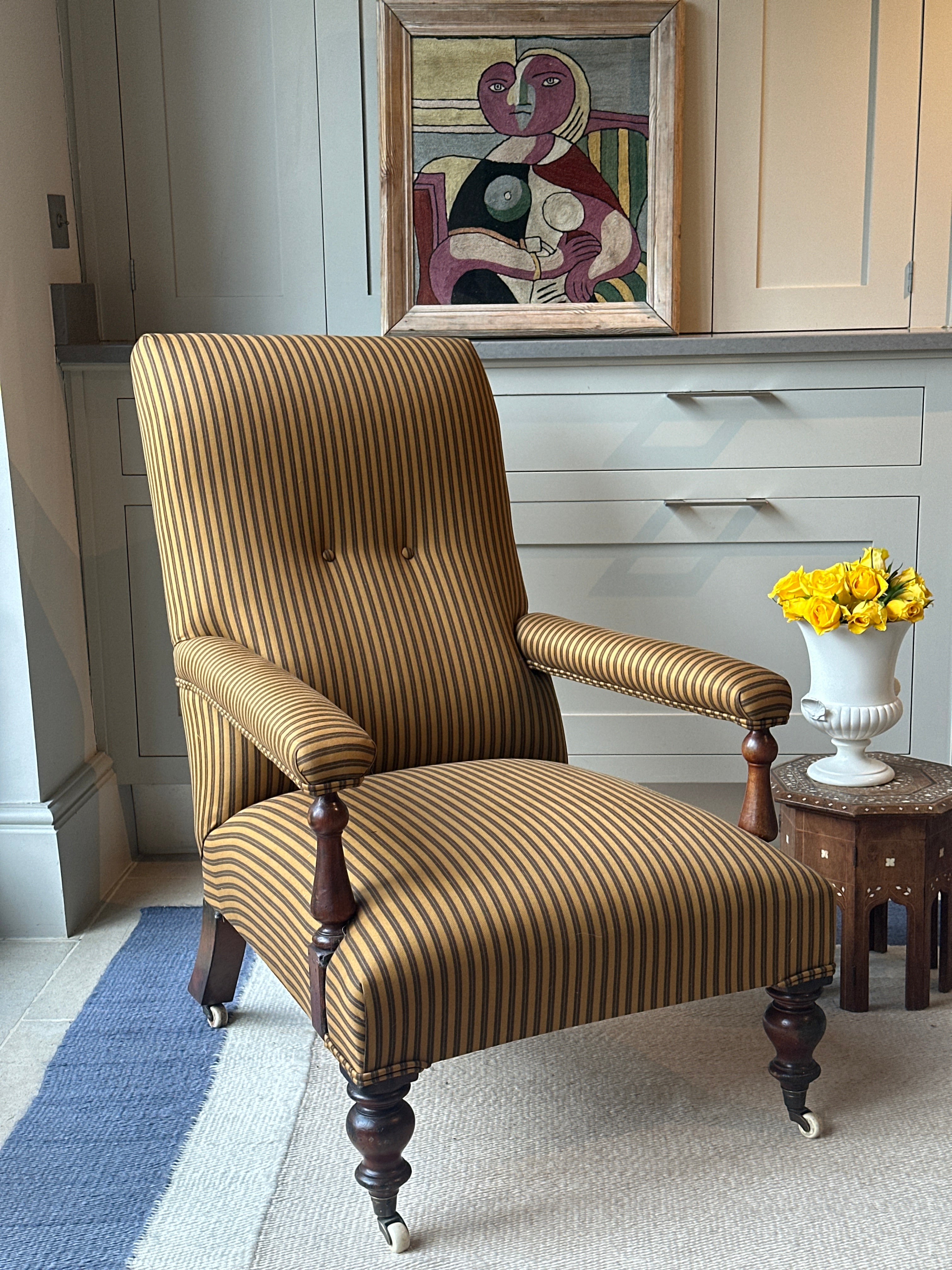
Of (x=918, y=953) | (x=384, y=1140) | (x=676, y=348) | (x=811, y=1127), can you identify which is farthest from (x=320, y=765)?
(x=676, y=348)

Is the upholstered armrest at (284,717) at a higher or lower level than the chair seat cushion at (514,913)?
higher

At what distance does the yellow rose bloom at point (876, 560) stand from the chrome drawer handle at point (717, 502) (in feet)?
1.54

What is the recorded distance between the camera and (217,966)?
1.73 meters

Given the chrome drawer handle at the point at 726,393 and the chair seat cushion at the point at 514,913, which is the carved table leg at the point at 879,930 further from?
the chrome drawer handle at the point at 726,393

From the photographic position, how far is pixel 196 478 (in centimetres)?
165

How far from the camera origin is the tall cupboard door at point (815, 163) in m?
2.21

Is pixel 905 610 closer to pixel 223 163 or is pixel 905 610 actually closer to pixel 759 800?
pixel 759 800

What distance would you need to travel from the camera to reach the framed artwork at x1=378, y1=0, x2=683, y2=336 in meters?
2.22

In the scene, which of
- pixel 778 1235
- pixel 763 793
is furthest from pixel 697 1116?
pixel 763 793

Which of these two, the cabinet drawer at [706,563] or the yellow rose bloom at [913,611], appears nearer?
the yellow rose bloom at [913,611]

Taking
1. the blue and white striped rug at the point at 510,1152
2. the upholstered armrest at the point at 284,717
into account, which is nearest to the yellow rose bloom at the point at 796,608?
the blue and white striped rug at the point at 510,1152

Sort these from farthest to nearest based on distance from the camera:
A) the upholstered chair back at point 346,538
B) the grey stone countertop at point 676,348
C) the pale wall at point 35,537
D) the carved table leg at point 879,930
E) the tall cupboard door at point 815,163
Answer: the tall cupboard door at point 815,163, the grey stone countertop at point 676,348, the pale wall at point 35,537, the carved table leg at point 879,930, the upholstered chair back at point 346,538

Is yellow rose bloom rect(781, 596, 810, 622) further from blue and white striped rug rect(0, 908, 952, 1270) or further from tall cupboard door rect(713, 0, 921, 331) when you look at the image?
tall cupboard door rect(713, 0, 921, 331)

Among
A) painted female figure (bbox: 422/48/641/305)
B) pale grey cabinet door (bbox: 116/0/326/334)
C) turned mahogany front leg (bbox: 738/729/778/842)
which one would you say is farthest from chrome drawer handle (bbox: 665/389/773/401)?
turned mahogany front leg (bbox: 738/729/778/842)
